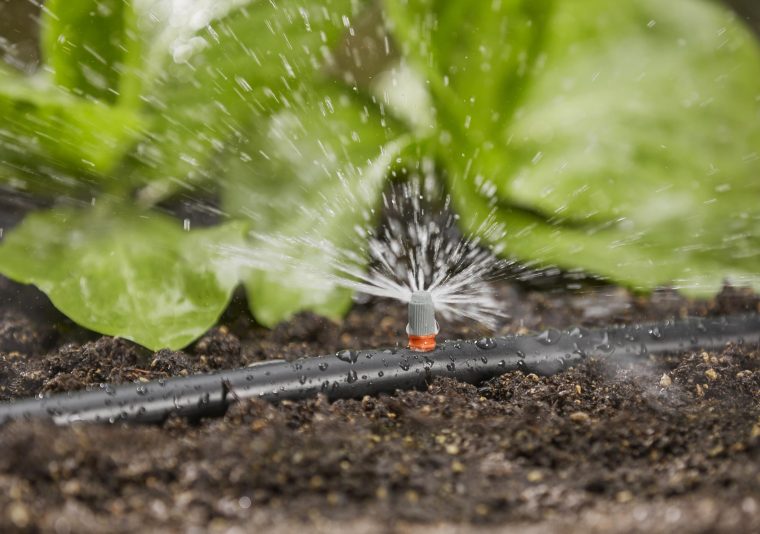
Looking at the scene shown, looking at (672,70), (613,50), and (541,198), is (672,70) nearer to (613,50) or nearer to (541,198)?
(613,50)

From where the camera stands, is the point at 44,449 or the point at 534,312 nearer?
the point at 44,449

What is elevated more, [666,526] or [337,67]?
[337,67]

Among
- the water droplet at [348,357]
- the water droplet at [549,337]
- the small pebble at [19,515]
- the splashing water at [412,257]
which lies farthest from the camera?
the splashing water at [412,257]

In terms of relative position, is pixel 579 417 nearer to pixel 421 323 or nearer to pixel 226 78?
pixel 421 323

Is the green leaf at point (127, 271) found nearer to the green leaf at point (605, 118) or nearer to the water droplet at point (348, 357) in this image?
the water droplet at point (348, 357)

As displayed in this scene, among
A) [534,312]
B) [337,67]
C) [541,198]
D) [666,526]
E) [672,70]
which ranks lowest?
[666,526]

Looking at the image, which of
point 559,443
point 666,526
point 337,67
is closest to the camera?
point 666,526

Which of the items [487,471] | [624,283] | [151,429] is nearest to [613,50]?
[624,283]

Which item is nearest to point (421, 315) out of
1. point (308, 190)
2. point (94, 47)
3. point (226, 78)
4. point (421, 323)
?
point (421, 323)

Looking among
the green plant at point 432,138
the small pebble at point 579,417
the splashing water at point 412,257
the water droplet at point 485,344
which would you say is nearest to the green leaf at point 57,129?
the green plant at point 432,138
